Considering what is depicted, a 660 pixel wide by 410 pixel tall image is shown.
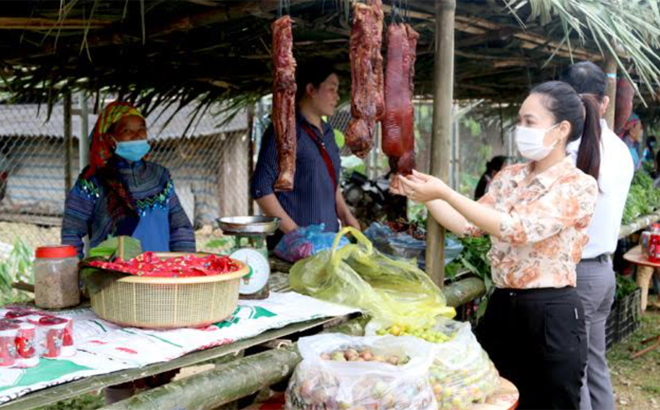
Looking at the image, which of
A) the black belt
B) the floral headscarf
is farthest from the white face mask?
the floral headscarf

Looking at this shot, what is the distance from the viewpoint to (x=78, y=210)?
3615mm

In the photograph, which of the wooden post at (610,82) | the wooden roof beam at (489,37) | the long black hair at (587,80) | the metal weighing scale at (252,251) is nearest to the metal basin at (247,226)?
the metal weighing scale at (252,251)

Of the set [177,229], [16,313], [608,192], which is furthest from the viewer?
[177,229]

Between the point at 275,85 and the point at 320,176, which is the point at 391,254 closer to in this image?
the point at 320,176

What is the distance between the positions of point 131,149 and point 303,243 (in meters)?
1.03

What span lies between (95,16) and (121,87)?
185 centimetres

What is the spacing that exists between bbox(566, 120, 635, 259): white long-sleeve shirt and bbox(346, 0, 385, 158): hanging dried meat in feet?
4.17

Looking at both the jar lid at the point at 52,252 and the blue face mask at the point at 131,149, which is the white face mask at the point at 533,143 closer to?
the jar lid at the point at 52,252

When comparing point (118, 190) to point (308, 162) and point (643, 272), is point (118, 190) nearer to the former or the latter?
point (308, 162)

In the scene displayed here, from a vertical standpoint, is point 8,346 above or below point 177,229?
below

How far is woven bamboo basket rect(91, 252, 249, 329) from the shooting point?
Result: 227 cm

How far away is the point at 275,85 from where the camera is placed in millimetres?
2748

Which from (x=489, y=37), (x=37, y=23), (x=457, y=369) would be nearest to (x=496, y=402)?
(x=457, y=369)

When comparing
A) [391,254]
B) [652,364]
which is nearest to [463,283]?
[391,254]
